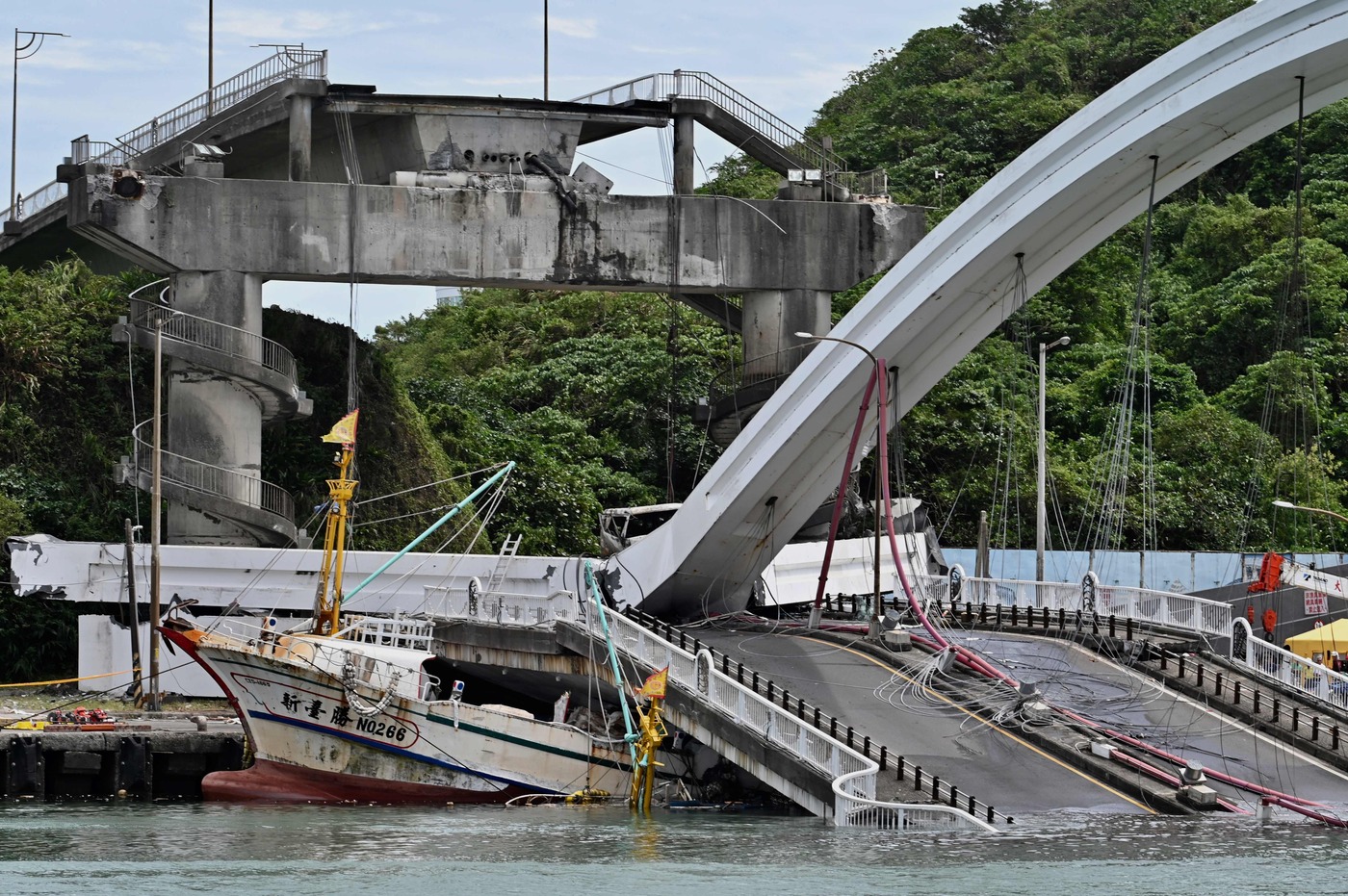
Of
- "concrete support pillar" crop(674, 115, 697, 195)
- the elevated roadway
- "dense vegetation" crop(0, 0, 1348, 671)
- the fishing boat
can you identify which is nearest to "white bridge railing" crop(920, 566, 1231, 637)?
the elevated roadway

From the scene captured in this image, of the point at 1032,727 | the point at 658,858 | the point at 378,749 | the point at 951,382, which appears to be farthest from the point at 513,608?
the point at 951,382

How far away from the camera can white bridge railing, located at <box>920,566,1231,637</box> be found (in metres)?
40.5

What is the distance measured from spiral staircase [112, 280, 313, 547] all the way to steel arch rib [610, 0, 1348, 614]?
11781 millimetres

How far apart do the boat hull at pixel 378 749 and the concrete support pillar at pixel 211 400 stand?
1361 cm

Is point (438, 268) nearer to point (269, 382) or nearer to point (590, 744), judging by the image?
point (269, 382)

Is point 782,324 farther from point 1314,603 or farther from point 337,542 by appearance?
point 337,542

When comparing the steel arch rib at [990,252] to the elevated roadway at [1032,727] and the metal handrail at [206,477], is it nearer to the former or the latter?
the elevated roadway at [1032,727]

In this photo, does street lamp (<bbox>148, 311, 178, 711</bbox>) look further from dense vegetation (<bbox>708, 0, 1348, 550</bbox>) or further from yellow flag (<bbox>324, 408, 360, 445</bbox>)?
dense vegetation (<bbox>708, 0, 1348, 550</bbox>)

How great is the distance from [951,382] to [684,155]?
2107cm

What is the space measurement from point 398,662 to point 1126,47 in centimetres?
6748

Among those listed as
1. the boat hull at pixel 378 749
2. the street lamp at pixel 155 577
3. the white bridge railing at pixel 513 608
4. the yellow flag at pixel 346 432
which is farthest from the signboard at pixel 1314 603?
the street lamp at pixel 155 577

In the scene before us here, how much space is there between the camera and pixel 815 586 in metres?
50.2

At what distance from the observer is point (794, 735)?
3161 centimetres

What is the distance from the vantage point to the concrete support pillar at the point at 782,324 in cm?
5419
